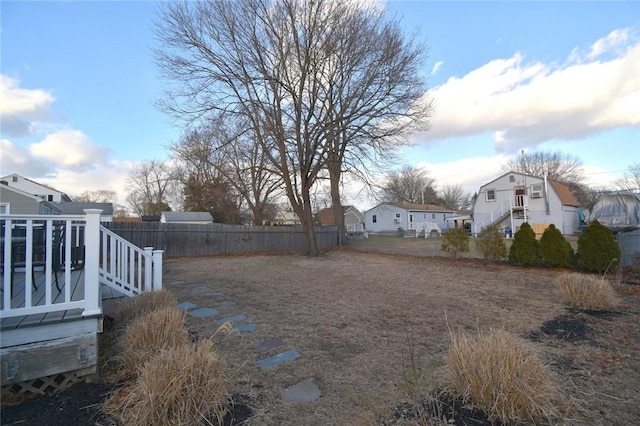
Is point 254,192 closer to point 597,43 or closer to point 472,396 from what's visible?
point 597,43

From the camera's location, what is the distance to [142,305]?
11.2ft

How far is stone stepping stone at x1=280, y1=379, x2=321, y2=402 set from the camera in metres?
2.21

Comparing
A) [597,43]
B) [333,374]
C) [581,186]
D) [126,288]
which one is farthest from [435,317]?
[581,186]

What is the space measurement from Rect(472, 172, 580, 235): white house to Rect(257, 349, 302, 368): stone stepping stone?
820 inches

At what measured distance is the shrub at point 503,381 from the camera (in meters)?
1.86

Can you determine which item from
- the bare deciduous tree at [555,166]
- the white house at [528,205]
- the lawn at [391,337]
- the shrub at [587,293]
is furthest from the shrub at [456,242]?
the bare deciduous tree at [555,166]

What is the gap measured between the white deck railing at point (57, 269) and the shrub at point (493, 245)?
9.10 m

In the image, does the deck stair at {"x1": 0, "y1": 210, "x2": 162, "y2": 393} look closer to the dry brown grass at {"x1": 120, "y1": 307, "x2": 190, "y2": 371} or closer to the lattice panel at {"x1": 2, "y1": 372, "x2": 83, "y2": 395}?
the lattice panel at {"x1": 2, "y1": 372, "x2": 83, "y2": 395}

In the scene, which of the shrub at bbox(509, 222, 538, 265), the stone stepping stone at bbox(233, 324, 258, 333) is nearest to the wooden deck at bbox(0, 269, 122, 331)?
the stone stepping stone at bbox(233, 324, 258, 333)

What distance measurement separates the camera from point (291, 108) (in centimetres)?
1229

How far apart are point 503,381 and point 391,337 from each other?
158 cm

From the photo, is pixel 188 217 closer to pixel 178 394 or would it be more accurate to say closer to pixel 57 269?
pixel 57 269

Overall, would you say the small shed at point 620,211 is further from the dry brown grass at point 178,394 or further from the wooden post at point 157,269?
the wooden post at point 157,269

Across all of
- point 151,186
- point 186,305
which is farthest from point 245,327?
point 151,186
